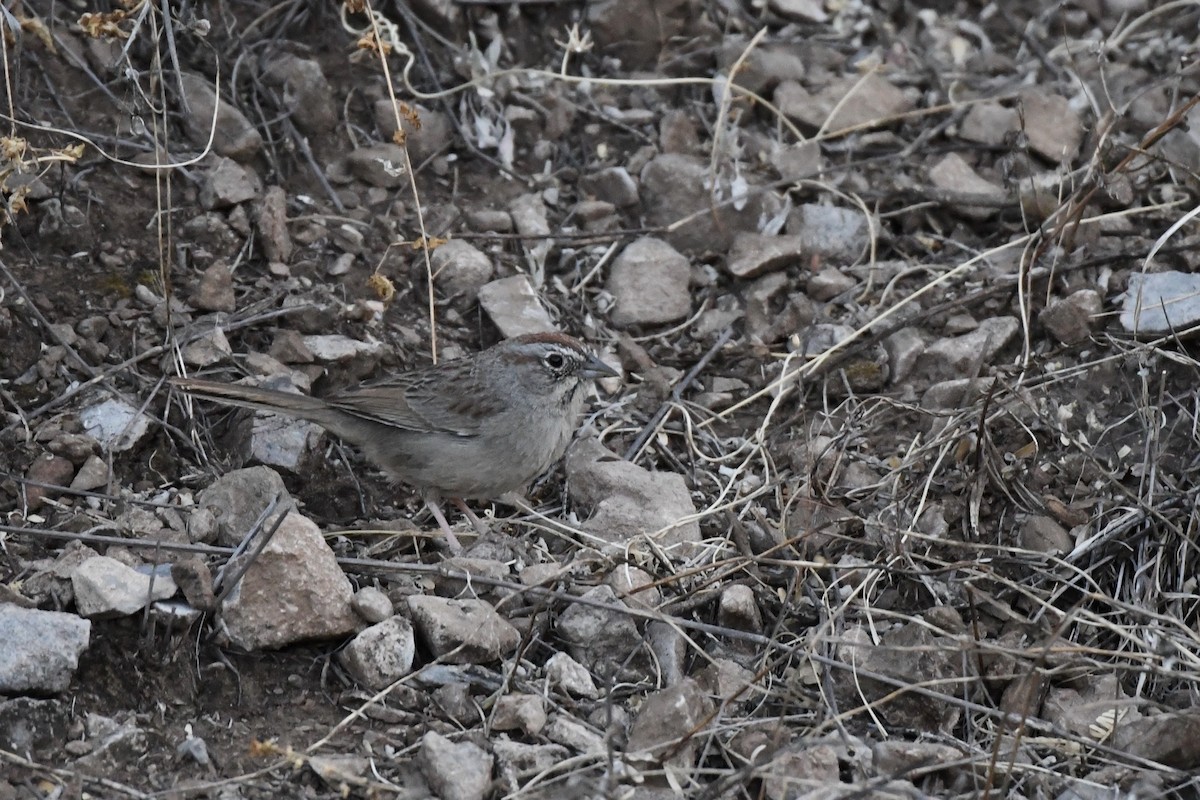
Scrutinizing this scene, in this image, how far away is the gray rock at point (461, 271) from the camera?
20.5 feet

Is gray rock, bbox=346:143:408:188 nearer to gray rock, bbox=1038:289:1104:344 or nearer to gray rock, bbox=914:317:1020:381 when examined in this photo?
gray rock, bbox=914:317:1020:381

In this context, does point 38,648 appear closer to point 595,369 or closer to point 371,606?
point 371,606

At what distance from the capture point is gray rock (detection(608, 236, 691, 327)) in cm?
631

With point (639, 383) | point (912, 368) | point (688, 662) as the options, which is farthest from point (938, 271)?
point (688, 662)

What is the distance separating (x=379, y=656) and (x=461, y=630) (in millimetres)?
258

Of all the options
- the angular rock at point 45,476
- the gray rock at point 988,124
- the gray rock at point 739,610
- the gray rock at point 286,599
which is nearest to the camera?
the gray rock at point 286,599

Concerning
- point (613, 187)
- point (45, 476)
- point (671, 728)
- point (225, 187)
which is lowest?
point (671, 728)

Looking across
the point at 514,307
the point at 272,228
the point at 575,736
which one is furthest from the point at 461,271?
the point at 575,736

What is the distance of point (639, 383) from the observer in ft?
20.0

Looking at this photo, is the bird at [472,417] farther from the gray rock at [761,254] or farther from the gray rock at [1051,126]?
the gray rock at [1051,126]

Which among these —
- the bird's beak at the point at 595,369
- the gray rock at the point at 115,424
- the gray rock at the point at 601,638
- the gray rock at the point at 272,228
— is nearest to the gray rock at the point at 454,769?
the gray rock at the point at 601,638

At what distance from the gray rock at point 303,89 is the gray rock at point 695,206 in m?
1.51

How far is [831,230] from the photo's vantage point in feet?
21.7

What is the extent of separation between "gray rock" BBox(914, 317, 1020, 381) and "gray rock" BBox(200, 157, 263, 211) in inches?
114
